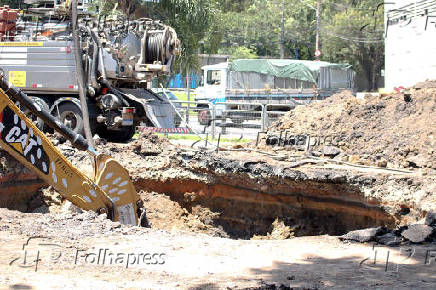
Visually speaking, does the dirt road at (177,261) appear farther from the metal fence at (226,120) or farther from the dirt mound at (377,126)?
the metal fence at (226,120)

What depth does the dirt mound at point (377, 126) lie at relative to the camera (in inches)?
496

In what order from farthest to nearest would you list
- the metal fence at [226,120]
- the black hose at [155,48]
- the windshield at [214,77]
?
the windshield at [214,77]
the metal fence at [226,120]
the black hose at [155,48]

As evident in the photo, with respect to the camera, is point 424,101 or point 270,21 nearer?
point 424,101

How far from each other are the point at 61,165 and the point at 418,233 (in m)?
4.18

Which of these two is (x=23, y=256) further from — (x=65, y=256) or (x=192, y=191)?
(x=192, y=191)

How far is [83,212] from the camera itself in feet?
25.4

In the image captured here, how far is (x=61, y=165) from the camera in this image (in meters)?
7.44

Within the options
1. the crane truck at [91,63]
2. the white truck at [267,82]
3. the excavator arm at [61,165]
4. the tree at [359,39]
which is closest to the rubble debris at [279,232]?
the excavator arm at [61,165]

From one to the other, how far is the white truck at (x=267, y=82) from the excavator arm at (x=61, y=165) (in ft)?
58.9

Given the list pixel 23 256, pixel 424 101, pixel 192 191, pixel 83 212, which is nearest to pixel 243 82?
pixel 424 101

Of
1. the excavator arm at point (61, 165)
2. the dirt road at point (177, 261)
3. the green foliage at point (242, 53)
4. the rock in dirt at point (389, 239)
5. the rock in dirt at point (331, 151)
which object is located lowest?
the dirt road at point (177, 261)

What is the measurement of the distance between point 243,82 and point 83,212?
22169mm

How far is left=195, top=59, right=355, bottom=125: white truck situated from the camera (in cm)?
2839

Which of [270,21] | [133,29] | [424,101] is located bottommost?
[424,101]
